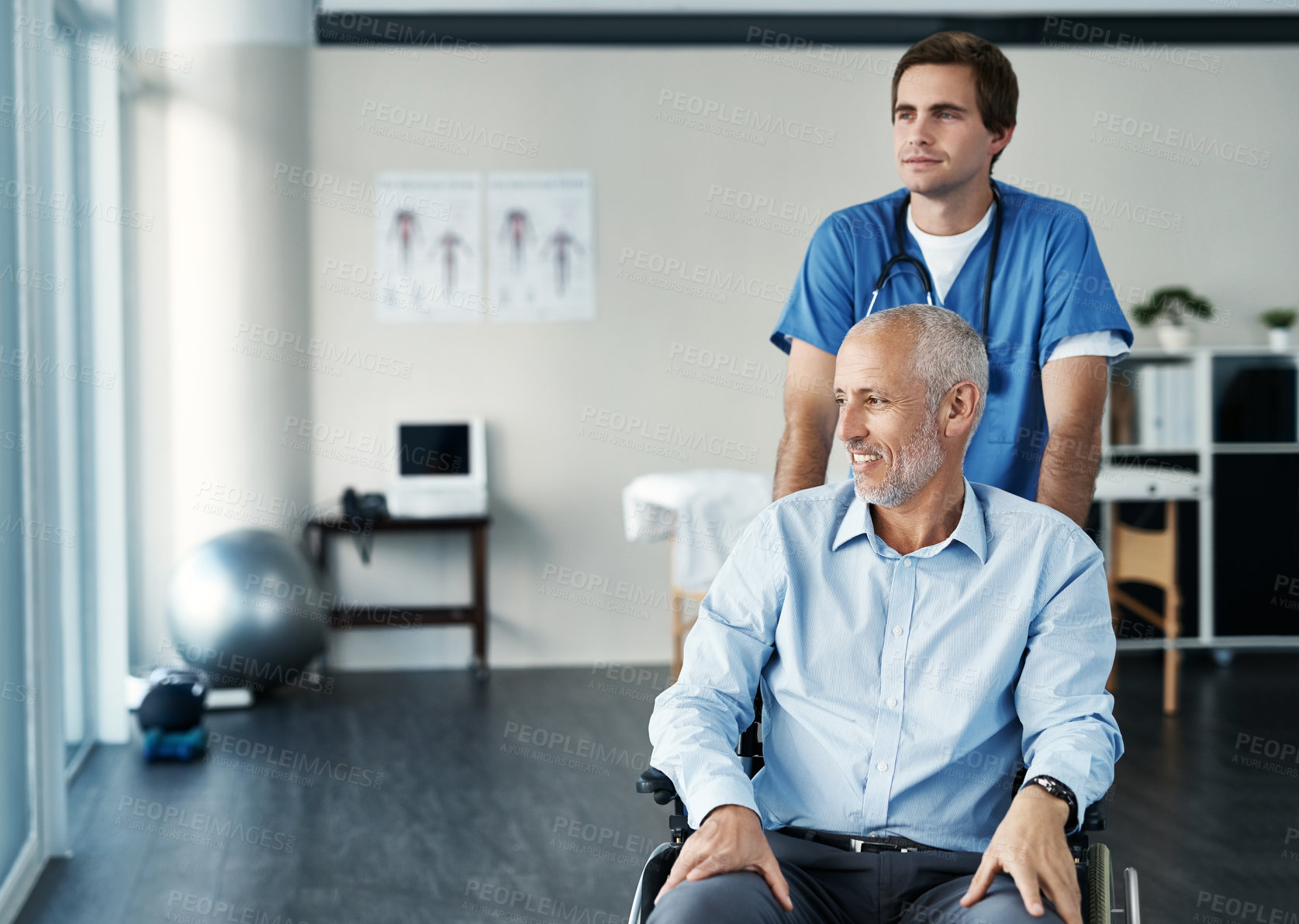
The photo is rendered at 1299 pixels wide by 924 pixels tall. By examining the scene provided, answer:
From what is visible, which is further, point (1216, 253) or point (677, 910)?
point (1216, 253)

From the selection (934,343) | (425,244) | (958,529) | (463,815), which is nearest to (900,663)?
(958,529)

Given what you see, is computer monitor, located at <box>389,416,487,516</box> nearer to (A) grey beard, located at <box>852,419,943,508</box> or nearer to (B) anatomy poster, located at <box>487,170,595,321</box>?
(B) anatomy poster, located at <box>487,170,595,321</box>

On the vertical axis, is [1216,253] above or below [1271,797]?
above

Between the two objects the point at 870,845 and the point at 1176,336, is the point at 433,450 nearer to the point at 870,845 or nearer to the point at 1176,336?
the point at 1176,336

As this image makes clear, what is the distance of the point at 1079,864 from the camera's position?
1.37 metres

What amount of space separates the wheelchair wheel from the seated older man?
7 cm

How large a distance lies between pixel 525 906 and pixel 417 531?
2.69m

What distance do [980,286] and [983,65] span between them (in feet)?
1.12

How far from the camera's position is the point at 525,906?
2.64 metres

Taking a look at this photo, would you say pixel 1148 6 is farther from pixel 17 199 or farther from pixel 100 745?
pixel 100 745

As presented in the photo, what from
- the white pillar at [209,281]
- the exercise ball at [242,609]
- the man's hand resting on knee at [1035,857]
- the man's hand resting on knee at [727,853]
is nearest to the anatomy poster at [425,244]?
the white pillar at [209,281]

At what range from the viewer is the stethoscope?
184cm

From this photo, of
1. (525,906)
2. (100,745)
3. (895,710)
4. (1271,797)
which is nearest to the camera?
(895,710)

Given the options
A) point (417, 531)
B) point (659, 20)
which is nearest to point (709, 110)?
point (659, 20)
